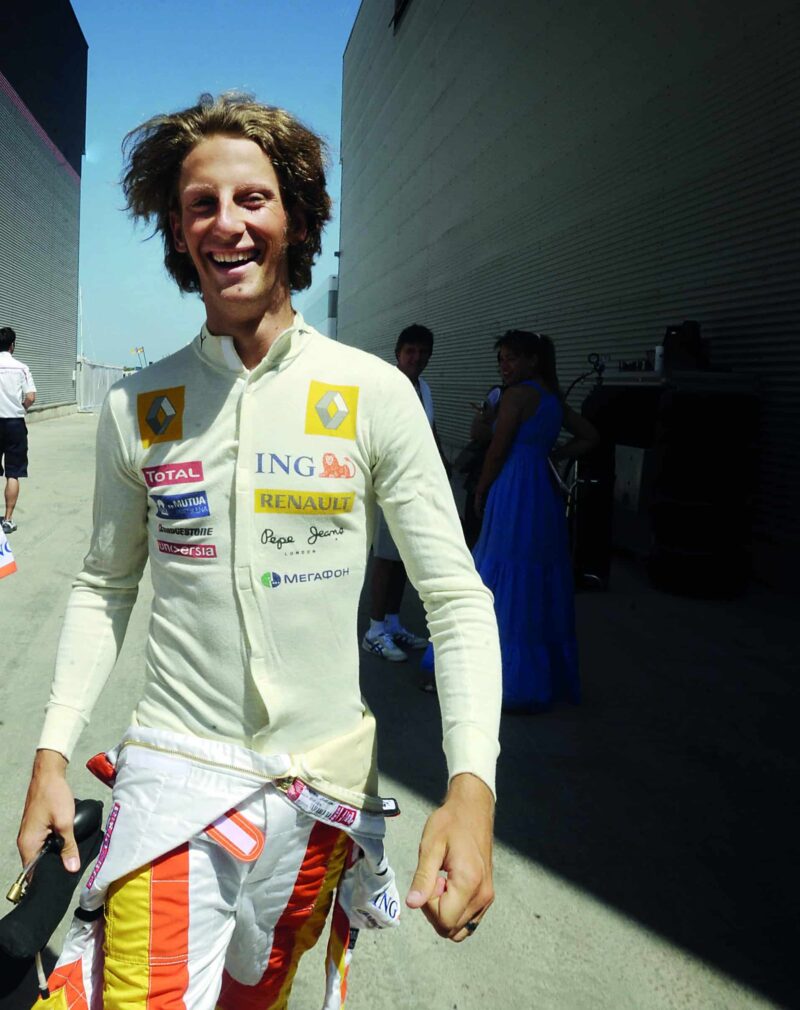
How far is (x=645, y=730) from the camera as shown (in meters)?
4.51

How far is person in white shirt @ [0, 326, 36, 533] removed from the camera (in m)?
9.15

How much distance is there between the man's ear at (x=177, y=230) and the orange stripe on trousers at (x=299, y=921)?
3.81ft

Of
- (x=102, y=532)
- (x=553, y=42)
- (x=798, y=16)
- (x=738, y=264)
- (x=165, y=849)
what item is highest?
(x=553, y=42)

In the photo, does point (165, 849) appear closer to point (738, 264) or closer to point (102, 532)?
point (102, 532)

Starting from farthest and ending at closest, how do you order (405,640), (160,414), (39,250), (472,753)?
1. (39,250)
2. (405,640)
3. (160,414)
4. (472,753)

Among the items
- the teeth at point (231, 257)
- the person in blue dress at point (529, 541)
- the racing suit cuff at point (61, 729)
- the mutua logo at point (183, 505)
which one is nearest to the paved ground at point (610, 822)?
the person in blue dress at point (529, 541)

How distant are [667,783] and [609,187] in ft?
31.2

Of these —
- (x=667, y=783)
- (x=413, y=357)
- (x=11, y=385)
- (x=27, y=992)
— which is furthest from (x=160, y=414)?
(x=11, y=385)

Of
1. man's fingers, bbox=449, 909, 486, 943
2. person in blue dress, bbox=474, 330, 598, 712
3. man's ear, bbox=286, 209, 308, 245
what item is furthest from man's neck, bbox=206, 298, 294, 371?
person in blue dress, bbox=474, 330, 598, 712

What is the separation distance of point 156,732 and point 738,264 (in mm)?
8595

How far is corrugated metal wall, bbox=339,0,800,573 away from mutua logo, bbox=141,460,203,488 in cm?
752

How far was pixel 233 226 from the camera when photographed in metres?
1.56

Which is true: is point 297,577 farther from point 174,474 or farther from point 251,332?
point 251,332

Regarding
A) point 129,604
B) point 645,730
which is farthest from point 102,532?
point 645,730
